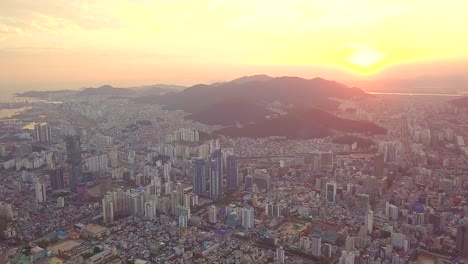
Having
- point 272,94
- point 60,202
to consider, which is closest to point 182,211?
point 60,202

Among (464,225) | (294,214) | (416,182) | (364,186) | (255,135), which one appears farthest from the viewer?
(255,135)

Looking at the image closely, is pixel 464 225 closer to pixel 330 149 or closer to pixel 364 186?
pixel 364 186

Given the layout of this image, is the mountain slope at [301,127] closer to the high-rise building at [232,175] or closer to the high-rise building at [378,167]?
the high-rise building at [378,167]

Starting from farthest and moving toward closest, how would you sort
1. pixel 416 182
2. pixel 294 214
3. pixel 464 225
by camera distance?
pixel 416 182
pixel 294 214
pixel 464 225

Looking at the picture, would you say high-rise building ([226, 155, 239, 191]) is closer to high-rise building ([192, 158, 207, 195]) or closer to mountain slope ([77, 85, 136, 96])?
high-rise building ([192, 158, 207, 195])

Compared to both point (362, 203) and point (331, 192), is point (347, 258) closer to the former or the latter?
point (362, 203)

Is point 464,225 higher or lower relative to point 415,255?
higher

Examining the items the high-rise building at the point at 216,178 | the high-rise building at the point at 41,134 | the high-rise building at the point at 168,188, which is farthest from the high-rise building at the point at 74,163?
the high-rise building at the point at 41,134

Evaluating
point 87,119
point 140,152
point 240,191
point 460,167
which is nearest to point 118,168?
point 140,152
